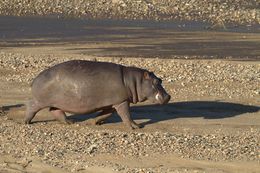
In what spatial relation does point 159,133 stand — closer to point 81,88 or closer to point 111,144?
point 111,144

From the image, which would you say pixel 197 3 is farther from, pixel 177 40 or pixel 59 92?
pixel 59 92

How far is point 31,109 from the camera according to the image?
12.5 metres

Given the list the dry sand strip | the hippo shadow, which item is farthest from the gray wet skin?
the dry sand strip

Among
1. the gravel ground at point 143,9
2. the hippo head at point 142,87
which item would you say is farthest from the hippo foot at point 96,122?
the gravel ground at point 143,9

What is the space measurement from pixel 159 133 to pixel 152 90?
2.55 feet

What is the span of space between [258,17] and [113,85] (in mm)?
22472

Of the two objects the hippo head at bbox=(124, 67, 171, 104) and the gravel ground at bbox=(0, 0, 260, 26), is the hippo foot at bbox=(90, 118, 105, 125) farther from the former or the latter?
the gravel ground at bbox=(0, 0, 260, 26)

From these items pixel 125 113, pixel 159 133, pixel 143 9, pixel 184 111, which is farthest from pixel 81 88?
pixel 143 9

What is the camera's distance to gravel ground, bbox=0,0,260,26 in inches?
1323

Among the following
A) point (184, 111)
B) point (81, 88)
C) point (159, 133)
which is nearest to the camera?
point (159, 133)

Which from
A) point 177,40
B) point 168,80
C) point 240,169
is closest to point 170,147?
point 240,169

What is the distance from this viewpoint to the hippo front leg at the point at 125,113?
12266 millimetres

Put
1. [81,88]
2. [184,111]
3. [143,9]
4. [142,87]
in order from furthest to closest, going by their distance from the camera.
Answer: [143,9] → [184,111] → [142,87] → [81,88]

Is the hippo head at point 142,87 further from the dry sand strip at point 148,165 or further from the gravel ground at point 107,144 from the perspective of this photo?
the dry sand strip at point 148,165
